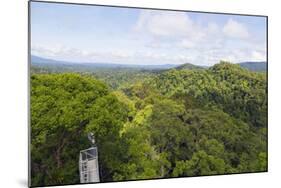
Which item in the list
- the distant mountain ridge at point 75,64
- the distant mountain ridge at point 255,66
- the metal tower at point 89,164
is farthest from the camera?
the distant mountain ridge at point 255,66

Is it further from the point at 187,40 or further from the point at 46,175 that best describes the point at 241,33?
the point at 46,175

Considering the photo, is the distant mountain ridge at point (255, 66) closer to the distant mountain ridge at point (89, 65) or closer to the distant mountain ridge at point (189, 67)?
the distant mountain ridge at point (89, 65)

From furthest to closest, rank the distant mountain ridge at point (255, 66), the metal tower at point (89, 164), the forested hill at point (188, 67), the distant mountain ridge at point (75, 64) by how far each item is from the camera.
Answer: the distant mountain ridge at point (255, 66) < the forested hill at point (188, 67) < the metal tower at point (89, 164) < the distant mountain ridge at point (75, 64)

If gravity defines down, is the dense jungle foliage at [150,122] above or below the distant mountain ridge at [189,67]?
below

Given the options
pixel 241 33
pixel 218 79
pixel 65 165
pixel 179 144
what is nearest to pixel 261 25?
pixel 241 33

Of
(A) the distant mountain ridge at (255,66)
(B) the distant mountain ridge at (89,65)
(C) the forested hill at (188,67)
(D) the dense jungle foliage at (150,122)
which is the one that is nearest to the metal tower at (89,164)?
(D) the dense jungle foliage at (150,122)

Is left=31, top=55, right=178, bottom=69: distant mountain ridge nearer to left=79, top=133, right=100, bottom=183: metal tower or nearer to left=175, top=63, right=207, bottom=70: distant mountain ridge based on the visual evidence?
left=175, top=63, right=207, bottom=70: distant mountain ridge

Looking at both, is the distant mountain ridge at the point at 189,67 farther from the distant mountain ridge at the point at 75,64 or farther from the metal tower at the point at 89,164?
the metal tower at the point at 89,164

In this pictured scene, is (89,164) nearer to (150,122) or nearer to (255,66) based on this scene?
(150,122)

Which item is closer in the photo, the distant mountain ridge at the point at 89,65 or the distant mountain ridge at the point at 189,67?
the distant mountain ridge at the point at 89,65
